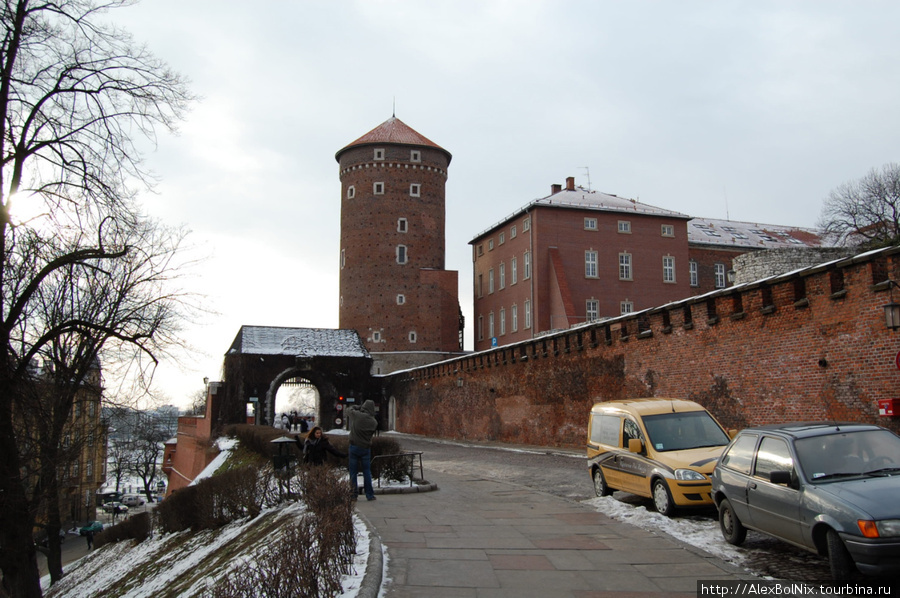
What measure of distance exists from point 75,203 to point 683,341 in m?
15.3

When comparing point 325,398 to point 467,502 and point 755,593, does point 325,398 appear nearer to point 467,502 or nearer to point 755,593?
point 467,502

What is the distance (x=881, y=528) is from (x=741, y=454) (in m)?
2.44

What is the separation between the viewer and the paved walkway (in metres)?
6.95

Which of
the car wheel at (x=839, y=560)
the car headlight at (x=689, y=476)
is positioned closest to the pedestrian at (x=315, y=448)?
the car headlight at (x=689, y=476)

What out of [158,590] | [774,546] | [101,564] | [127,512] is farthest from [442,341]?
[774,546]

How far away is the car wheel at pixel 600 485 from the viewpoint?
12.9 meters

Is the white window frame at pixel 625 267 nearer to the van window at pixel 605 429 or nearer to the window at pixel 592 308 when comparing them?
the window at pixel 592 308

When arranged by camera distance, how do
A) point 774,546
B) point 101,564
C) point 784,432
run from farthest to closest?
point 101,564
point 774,546
point 784,432

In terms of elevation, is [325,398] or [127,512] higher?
[325,398]

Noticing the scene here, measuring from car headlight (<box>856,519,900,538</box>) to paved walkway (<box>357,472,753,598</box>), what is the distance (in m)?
1.22

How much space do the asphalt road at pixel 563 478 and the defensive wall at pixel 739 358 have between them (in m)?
2.81

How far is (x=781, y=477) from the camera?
738 cm

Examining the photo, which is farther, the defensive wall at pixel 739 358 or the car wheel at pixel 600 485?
the defensive wall at pixel 739 358

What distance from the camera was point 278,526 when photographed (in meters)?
10.7
